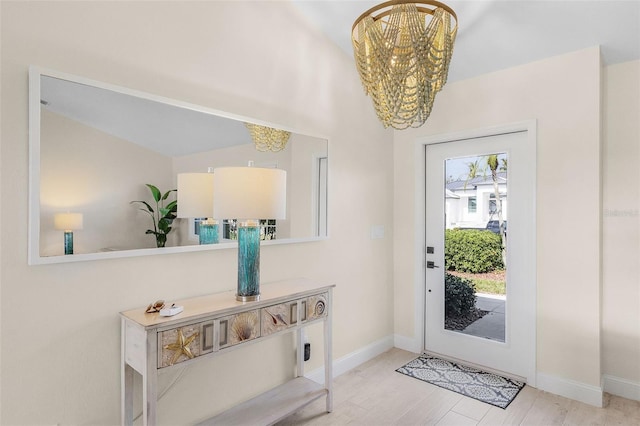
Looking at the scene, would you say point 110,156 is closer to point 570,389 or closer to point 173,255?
point 173,255

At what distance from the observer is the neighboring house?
3.02m

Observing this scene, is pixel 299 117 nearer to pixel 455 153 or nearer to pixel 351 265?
pixel 351 265

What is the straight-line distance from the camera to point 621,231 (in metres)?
2.62

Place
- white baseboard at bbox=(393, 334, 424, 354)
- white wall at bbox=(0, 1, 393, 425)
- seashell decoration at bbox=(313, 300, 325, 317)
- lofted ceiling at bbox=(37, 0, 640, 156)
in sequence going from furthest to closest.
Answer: white baseboard at bbox=(393, 334, 424, 354) → seashell decoration at bbox=(313, 300, 325, 317) → lofted ceiling at bbox=(37, 0, 640, 156) → white wall at bbox=(0, 1, 393, 425)

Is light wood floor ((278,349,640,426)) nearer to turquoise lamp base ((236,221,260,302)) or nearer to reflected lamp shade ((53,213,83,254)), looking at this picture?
turquoise lamp base ((236,221,260,302))

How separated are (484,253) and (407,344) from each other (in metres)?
1.19

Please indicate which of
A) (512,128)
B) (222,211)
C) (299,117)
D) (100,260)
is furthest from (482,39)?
(100,260)

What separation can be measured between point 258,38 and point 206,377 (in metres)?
2.20

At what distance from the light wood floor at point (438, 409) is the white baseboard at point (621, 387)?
5 centimetres

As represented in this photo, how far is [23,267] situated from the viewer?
146 centimetres

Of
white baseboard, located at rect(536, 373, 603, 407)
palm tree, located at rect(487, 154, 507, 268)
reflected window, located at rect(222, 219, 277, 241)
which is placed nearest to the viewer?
reflected window, located at rect(222, 219, 277, 241)

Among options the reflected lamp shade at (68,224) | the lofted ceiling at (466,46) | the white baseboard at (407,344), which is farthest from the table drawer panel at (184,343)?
the white baseboard at (407,344)

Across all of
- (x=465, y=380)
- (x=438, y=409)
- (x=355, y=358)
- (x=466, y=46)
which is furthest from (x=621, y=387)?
(x=466, y=46)

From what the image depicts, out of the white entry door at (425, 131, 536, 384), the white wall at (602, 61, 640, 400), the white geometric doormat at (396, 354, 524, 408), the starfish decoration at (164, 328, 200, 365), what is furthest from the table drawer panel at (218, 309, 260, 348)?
the white wall at (602, 61, 640, 400)
